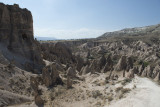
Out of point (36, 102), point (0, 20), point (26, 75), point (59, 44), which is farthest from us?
point (59, 44)

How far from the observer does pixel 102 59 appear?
124 feet

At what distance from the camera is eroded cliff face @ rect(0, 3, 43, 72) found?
22.7 metres

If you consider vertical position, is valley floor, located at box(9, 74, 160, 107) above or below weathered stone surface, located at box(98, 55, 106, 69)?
below

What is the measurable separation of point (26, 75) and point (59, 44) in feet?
103

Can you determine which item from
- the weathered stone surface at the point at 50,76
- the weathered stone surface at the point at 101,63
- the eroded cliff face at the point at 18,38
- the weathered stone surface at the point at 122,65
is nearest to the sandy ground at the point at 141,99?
the weathered stone surface at the point at 50,76

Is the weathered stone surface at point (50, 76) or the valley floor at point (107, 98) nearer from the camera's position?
the valley floor at point (107, 98)

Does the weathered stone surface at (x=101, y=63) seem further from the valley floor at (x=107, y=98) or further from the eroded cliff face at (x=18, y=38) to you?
the valley floor at (x=107, y=98)

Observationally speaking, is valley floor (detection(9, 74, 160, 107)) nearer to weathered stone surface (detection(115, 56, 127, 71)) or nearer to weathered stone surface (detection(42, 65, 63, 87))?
weathered stone surface (detection(42, 65, 63, 87))

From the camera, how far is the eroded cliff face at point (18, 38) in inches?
892

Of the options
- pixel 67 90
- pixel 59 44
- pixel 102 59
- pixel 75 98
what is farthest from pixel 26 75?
pixel 59 44

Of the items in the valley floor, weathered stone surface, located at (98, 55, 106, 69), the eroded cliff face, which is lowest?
the valley floor

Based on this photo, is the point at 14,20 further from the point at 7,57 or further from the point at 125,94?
the point at 125,94

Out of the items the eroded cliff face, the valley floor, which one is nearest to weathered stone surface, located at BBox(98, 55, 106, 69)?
the eroded cliff face

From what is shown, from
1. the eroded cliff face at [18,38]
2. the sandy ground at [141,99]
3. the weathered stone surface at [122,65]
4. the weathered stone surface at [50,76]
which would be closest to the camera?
the sandy ground at [141,99]
